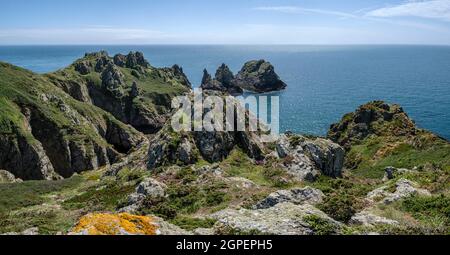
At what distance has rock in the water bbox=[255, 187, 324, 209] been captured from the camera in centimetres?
2666

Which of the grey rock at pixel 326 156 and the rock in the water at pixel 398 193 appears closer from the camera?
the rock in the water at pixel 398 193

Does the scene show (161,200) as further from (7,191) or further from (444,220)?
(7,191)

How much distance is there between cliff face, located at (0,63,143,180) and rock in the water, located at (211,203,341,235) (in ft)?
250

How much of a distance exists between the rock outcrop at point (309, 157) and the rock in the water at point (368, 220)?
60.2 ft

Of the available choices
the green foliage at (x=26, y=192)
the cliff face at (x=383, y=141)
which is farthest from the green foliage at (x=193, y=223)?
the cliff face at (x=383, y=141)

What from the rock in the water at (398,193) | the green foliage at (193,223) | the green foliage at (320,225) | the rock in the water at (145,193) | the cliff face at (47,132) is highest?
the green foliage at (320,225)

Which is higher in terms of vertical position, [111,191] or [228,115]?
[228,115]

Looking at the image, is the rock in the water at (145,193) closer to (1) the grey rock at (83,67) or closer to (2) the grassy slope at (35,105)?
(2) the grassy slope at (35,105)

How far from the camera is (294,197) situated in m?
28.0

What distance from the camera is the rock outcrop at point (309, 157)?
41.8 metres

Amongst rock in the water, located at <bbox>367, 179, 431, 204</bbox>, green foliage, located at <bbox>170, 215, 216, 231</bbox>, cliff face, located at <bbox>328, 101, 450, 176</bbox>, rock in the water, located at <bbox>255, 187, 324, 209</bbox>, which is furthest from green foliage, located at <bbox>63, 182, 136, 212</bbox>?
cliff face, located at <bbox>328, 101, 450, 176</bbox>
